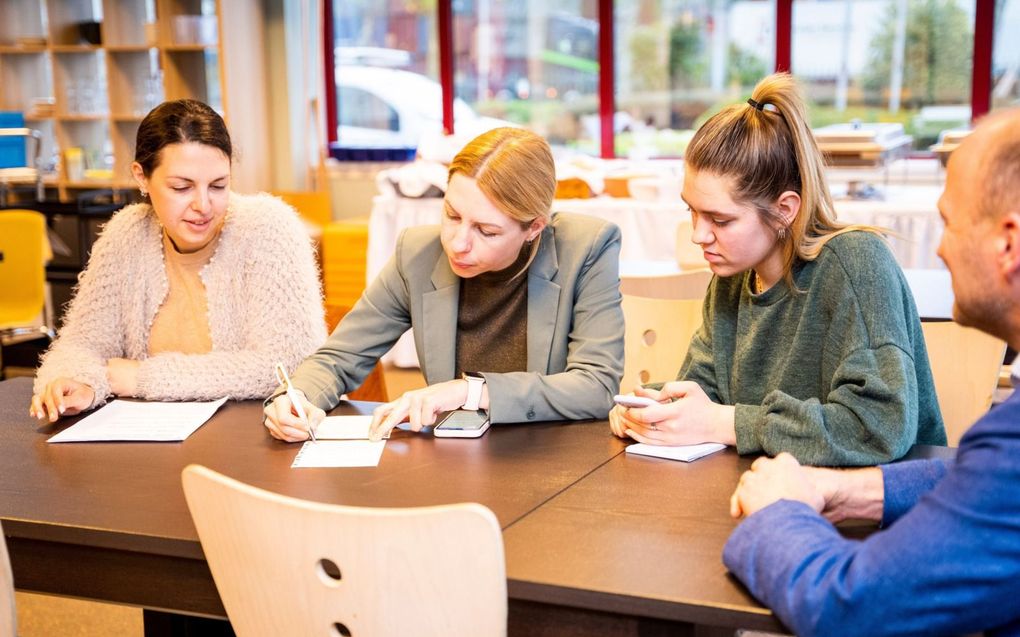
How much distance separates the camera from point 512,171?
1.88m

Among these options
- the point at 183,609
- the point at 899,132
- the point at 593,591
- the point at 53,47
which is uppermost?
the point at 53,47

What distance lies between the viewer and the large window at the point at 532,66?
21.1 ft

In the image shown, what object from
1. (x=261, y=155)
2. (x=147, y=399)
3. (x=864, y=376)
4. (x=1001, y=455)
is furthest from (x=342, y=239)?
(x=1001, y=455)

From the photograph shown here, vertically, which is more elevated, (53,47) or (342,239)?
(53,47)

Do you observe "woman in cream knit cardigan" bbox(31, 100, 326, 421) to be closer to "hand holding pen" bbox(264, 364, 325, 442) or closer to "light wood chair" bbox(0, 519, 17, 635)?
"hand holding pen" bbox(264, 364, 325, 442)

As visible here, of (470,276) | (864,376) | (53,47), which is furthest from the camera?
(53,47)

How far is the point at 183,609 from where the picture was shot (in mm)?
1364

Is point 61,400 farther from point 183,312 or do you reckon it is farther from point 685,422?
point 685,422

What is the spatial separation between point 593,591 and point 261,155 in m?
5.91

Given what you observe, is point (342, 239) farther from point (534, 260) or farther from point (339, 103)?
point (534, 260)

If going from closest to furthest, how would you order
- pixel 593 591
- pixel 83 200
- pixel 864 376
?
pixel 593 591 → pixel 864 376 → pixel 83 200

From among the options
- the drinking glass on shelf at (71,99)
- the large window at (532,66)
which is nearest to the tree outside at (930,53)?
the large window at (532,66)

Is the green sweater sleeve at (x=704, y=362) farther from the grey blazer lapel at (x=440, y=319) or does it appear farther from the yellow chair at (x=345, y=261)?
the yellow chair at (x=345, y=261)

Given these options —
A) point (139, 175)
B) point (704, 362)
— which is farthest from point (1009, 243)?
point (139, 175)
